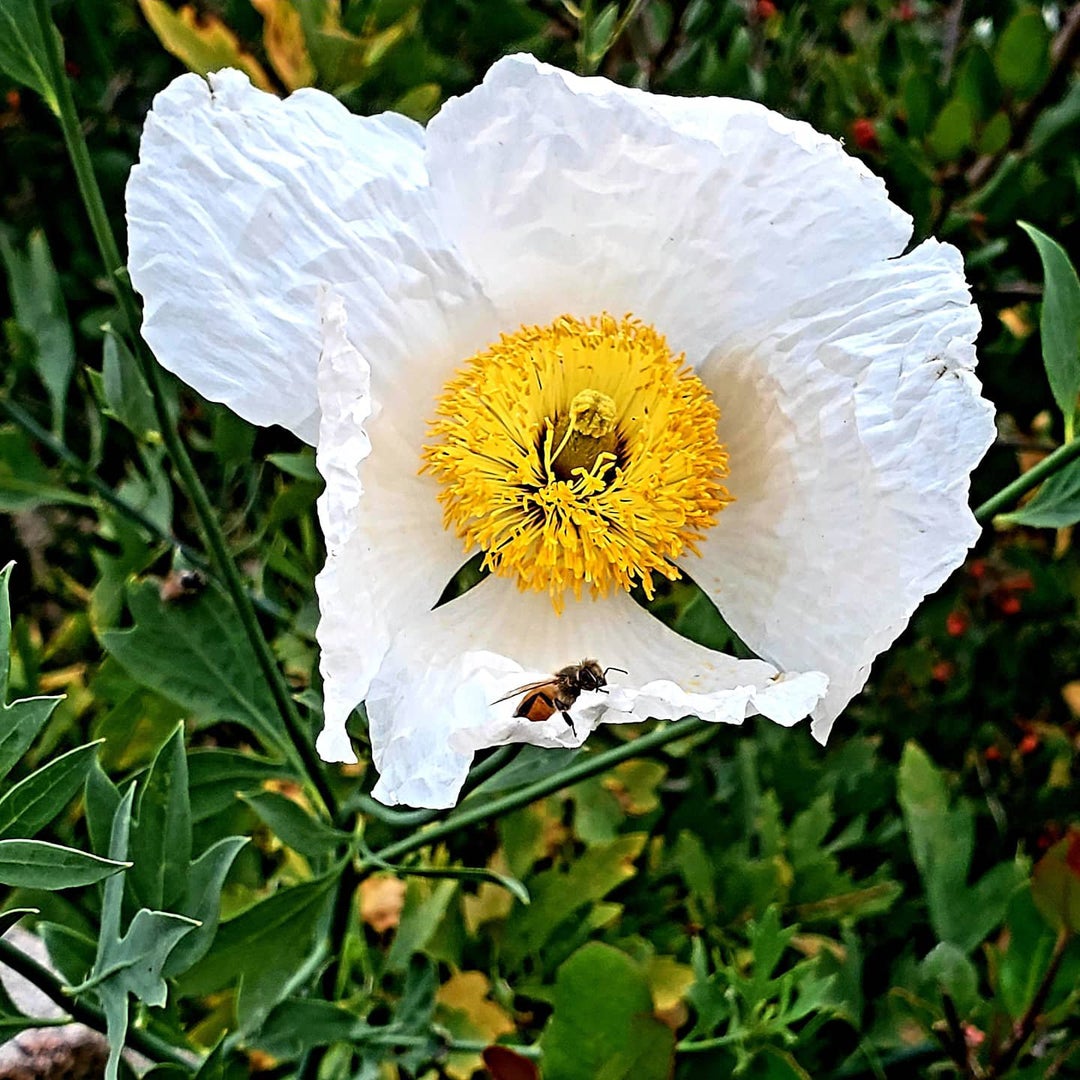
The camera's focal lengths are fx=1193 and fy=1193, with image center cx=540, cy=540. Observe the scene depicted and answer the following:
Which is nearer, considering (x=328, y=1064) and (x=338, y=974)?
(x=338, y=974)

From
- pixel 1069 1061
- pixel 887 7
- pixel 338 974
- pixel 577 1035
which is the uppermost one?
pixel 887 7

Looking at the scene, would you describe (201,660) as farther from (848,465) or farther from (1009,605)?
(1009,605)

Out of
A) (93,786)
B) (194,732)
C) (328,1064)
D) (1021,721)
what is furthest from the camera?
(1021,721)

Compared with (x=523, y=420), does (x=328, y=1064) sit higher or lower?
lower

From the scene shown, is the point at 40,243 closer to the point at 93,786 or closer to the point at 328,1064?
the point at 93,786

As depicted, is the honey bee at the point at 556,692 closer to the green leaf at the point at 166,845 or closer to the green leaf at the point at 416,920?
the green leaf at the point at 166,845

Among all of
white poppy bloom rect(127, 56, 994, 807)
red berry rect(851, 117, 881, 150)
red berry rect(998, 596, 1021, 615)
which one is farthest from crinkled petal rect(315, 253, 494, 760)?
red berry rect(998, 596, 1021, 615)

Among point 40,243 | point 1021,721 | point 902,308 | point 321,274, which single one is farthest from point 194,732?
point 1021,721

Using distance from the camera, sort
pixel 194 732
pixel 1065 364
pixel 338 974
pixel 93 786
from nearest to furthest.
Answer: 1. pixel 93 786
2. pixel 1065 364
3. pixel 338 974
4. pixel 194 732
